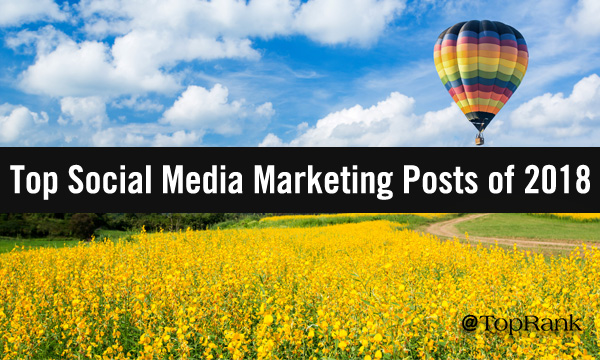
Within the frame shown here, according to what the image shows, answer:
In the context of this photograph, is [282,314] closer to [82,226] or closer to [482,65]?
[82,226]

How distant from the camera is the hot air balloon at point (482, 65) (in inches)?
977

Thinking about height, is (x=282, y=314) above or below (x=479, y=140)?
below

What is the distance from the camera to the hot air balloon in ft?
81.4

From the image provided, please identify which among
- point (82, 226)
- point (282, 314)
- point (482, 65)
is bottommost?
point (82, 226)

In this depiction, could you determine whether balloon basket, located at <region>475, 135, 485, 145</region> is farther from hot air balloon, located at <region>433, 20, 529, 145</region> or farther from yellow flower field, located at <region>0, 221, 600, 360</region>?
yellow flower field, located at <region>0, 221, 600, 360</region>

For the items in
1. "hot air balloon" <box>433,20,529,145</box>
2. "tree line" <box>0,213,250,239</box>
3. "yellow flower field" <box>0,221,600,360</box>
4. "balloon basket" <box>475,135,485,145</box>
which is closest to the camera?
"yellow flower field" <box>0,221,600,360</box>

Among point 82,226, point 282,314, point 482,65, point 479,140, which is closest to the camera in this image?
point 282,314

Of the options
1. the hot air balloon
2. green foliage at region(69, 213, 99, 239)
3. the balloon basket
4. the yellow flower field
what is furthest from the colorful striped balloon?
green foliage at region(69, 213, 99, 239)

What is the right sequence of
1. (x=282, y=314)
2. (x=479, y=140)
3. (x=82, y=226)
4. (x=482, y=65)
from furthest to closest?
(x=479, y=140), (x=482, y=65), (x=82, y=226), (x=282, y=314)

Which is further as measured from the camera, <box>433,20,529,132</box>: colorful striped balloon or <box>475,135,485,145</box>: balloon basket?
<box>475,135,485,145</box>: balloon basket

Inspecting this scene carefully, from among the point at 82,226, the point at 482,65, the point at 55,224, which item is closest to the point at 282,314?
the point at 82,226

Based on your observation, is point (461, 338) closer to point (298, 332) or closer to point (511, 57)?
point (298, 332)

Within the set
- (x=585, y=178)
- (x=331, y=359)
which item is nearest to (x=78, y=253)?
(x=331, y=359)

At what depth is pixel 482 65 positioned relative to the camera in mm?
24641
